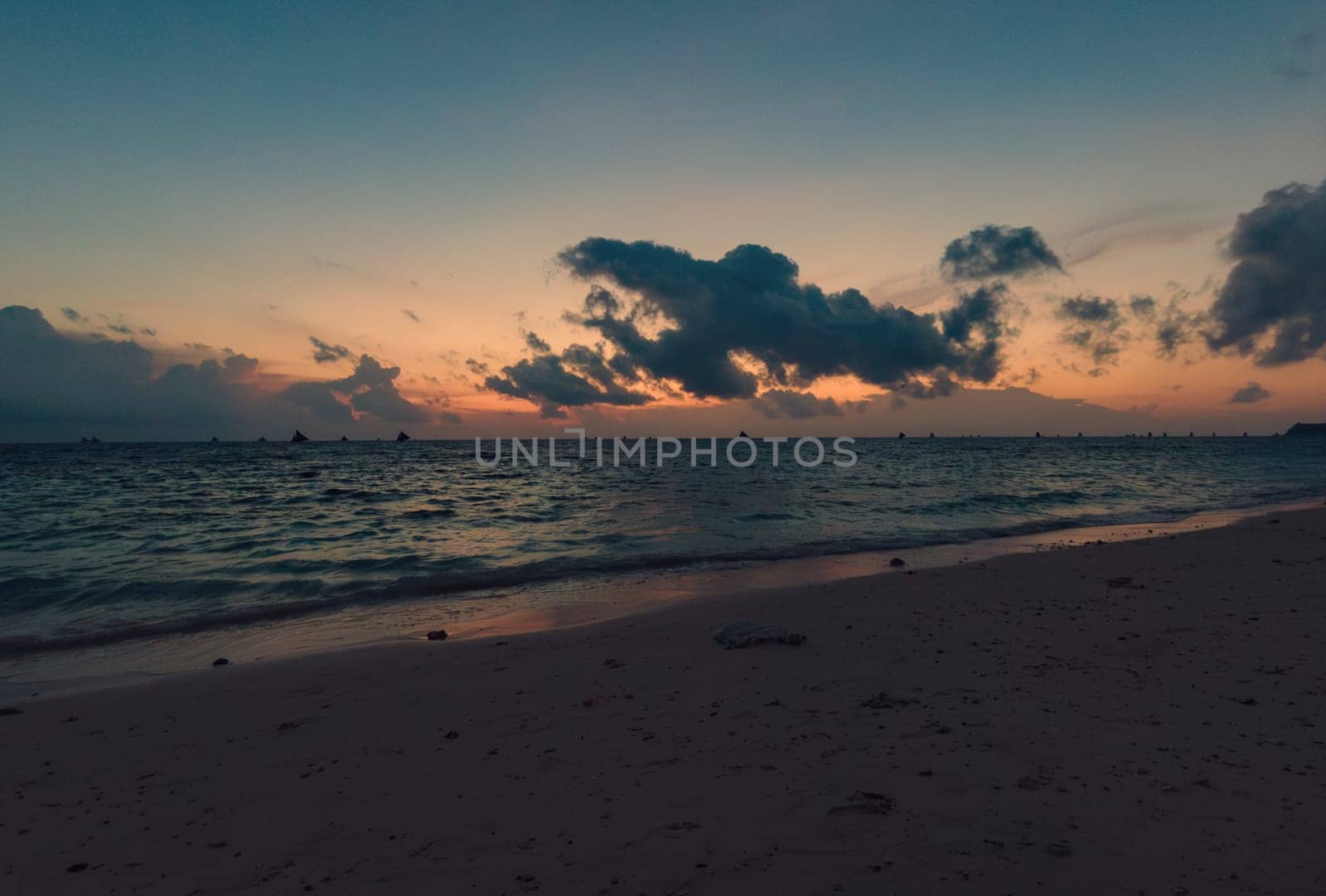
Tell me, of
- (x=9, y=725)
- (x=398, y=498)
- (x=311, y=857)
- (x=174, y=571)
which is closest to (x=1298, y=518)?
(x=311, y=857)

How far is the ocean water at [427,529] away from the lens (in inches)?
608

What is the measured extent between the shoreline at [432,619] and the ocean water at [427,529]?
0.55 m

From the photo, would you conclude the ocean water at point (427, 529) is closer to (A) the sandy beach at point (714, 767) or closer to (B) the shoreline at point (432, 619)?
(B) the shoreline at point (432, 619)

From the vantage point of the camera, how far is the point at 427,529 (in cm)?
2628

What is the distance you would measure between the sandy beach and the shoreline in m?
1.38

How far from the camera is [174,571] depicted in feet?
58.1

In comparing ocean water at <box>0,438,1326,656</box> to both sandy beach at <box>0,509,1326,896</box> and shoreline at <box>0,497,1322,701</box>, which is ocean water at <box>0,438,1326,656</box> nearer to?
shoreline at <box>0,497,1322,701</box>

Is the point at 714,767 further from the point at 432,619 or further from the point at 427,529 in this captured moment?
the point at 427,529

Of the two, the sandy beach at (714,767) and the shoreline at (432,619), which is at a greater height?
the sandy beach at (714,767)

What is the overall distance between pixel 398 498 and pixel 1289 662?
130 ft

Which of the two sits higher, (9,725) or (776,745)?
(776,745)

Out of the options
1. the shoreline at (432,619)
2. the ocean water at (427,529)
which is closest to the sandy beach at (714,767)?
the shoreline at (432,619)

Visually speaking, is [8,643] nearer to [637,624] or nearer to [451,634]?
[451,634]

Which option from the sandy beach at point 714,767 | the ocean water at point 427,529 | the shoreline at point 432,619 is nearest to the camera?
the sandy beach at point 714,767
